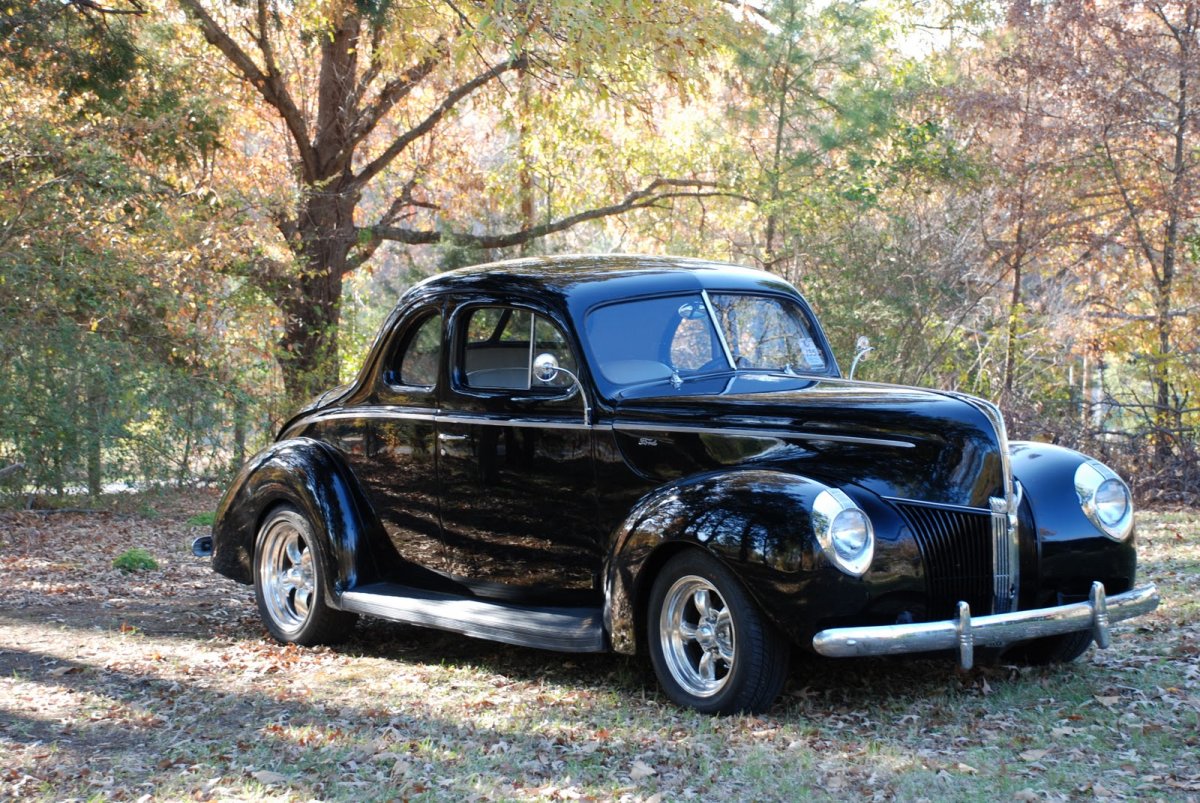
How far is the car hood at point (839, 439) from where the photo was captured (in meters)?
5.57

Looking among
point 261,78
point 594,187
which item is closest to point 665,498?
point 261,78

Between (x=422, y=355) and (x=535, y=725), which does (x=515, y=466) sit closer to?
(x=422, y=355)

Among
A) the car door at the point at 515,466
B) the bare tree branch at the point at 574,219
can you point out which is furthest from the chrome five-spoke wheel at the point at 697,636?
the bare tree branch at the point at 574,219

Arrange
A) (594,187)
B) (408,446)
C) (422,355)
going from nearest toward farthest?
(408,446), (422,355), (594,187)

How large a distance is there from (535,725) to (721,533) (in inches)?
46.2

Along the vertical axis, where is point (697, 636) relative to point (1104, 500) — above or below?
below

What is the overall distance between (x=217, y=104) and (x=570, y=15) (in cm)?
771

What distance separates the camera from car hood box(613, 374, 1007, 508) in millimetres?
5570

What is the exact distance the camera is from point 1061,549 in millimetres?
5832

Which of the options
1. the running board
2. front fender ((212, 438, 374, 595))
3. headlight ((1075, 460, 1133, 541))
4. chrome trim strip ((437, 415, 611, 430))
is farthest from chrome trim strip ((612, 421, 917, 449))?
front fender ((212, 438, 374, 595))

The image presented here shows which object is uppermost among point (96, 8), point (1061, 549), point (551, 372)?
point (96, 8)

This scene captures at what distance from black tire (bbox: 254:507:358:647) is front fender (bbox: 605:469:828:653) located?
2167mm

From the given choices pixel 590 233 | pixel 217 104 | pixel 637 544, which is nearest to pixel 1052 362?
pixel 590 233

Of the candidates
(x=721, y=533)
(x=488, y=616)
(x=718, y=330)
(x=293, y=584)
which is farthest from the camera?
(x=293, y=584)
